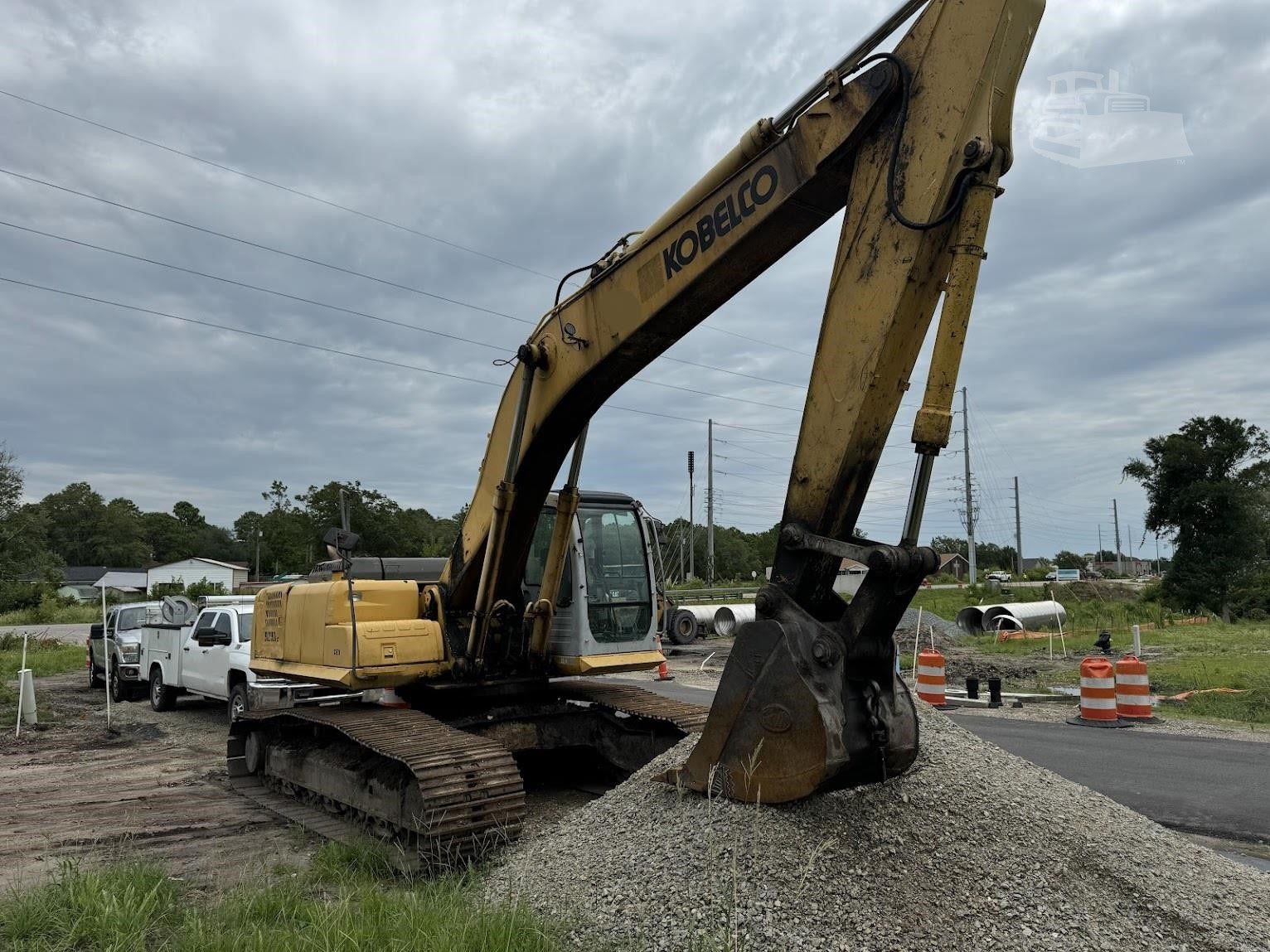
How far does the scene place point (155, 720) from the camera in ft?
46.1

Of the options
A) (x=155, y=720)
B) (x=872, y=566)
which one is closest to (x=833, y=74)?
(x=872, y=566)

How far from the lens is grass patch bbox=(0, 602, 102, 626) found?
41.2 metres

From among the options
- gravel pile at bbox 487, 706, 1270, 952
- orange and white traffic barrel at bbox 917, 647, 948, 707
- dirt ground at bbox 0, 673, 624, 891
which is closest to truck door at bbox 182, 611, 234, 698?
dirt ground at bbox 0, 673, 624, 891

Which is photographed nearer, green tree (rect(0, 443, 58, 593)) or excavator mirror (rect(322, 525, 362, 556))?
excavator mirror (rect(322, 525, 362, 556))

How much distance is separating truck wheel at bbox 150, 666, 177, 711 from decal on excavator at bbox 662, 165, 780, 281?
1281 cm

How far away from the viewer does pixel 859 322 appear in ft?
14.8

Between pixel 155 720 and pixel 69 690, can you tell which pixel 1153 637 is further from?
pixel 69 690

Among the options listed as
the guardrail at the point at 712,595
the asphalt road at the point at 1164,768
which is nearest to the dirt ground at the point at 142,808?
the asphalt road at the point at 1164,768

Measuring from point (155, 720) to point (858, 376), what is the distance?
13214 millimetres

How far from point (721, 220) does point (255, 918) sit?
4.29 m

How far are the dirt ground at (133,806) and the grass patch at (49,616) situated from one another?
30689mm

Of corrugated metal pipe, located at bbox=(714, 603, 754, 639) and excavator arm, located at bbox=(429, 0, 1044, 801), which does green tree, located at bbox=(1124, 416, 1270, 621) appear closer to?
corrugated metal pipe, located at bbox=(714, 603, 754, 639)

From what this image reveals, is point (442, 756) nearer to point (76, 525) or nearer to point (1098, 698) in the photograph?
point (1098, 698)

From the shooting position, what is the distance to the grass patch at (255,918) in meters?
4.02
